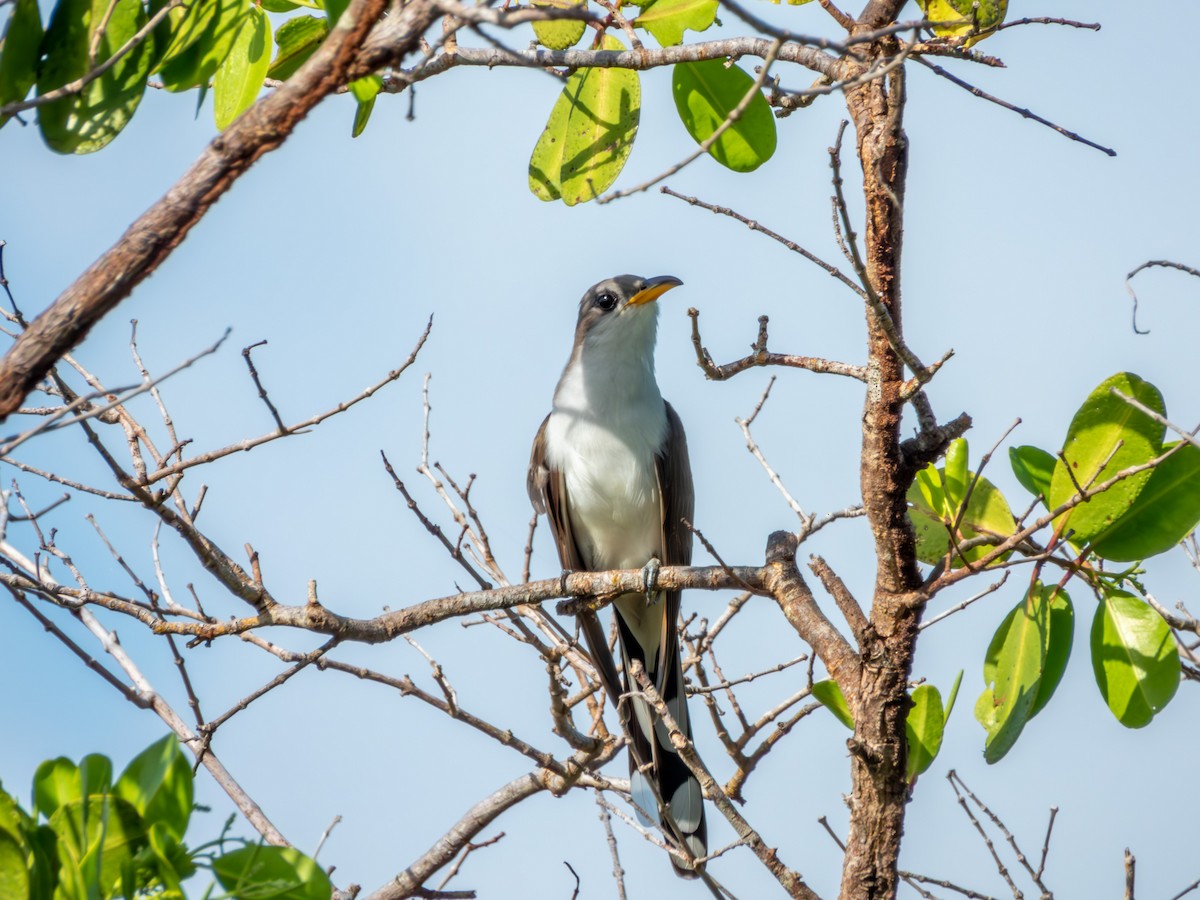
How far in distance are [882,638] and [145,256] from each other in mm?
2057

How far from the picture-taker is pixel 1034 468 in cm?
329

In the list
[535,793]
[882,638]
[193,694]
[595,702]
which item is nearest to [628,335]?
[595,702]

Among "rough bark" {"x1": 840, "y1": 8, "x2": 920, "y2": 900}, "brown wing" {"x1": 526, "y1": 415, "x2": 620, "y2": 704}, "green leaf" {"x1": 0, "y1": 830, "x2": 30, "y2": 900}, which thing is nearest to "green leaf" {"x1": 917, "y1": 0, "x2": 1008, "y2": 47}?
"rough bark" {"x1": 840, "y1": 8, "x2": 920, "y2": 900}

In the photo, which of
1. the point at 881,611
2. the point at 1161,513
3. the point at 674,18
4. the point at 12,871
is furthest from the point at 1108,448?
the point at 12,871

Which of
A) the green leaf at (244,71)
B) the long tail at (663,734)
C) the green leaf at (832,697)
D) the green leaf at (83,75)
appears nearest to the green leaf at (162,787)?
the green leaf at (83,75)

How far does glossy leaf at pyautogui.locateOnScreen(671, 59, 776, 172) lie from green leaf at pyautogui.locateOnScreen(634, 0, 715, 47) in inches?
3.5

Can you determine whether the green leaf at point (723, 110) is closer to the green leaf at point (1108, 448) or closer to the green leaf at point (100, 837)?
the green leaf at point (1108, 448)

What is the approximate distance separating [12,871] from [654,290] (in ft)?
15.4

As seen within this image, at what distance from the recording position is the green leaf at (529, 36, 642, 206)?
330 centimetres

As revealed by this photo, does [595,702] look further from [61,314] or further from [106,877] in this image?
[61,314]

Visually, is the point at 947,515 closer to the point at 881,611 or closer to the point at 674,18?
the point at 881,611

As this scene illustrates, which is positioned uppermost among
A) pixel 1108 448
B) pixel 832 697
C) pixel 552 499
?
pixel 552 499

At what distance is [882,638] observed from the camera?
3.12 metres

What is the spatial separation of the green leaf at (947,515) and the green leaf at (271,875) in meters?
1.89
